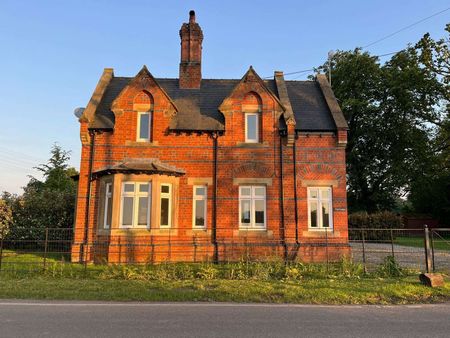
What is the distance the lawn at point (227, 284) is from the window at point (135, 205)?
117 inches

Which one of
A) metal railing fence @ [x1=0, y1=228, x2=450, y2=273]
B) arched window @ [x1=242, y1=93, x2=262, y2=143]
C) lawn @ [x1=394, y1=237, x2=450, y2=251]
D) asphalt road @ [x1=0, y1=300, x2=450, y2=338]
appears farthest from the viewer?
arched window @ [x1=242, y1=93, x2=262, y2=143]

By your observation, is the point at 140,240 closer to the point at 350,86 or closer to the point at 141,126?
the point at 141,126

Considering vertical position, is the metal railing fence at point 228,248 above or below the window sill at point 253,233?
below

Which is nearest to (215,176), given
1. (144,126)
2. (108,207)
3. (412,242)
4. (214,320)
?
(144,126)

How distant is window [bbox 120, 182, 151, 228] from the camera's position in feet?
49.7

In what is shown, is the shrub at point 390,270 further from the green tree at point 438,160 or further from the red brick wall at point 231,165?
the green tree at point 438,160

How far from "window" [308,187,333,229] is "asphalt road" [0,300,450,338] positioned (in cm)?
814

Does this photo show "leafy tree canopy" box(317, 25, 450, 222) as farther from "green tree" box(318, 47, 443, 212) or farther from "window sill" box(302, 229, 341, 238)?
"window sill" box(302, 229, 341, 238)

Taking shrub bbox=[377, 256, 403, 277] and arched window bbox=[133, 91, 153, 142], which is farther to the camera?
arched window bbox=[133, 91, 153, 142]

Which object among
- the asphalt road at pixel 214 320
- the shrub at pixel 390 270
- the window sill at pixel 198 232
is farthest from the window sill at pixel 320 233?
the asphalt road at pixel 214 320

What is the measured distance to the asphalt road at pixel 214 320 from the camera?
579 centimetres

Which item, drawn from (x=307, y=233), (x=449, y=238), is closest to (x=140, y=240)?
(x=307, y=233)

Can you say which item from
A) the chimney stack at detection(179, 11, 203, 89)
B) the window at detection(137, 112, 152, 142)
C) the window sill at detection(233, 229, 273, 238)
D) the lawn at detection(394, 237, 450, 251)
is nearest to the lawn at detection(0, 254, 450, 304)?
the lawn at detection(394, 237, 450, 251)

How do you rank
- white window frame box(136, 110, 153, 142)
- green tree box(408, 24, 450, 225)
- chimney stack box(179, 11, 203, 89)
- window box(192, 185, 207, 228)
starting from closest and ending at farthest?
window box(192, 185, 207, 228)
white window frame box(136, 110, 153, 142)
chimney stack box(179, 11, 203, 89)
green tree box(408, 24, 450, 225)
